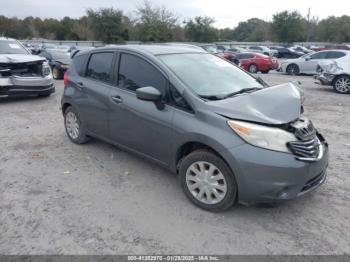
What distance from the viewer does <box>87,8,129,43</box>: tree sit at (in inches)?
2074

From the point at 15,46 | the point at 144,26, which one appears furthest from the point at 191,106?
the point at 144,26

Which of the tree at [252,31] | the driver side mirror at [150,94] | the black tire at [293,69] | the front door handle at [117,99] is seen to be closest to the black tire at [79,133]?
the front door handle at [117,99]

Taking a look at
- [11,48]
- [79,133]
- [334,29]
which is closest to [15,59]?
[11,48]

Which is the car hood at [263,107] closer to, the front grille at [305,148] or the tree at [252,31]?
the front grille at [305,148]

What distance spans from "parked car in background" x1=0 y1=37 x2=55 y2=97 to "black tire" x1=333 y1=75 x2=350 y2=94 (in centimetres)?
954

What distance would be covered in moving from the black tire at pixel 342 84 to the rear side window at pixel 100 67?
31.0 feet

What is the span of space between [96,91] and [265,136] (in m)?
2.68

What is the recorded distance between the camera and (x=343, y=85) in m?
11.4

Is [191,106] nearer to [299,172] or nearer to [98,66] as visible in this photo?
[299,172]

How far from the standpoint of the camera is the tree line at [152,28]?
5324 centimetres

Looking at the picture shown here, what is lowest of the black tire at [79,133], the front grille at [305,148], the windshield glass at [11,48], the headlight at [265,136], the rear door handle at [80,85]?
the black tire at [79,133]

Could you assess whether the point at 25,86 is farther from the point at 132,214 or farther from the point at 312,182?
the point at 312,182

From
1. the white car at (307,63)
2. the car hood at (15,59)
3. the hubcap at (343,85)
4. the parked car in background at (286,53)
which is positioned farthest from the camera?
the parked car in background at (286,53)

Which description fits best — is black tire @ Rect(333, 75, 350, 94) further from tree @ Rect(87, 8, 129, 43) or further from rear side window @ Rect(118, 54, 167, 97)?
tree @ Rect(87, 8, 129, 43)
